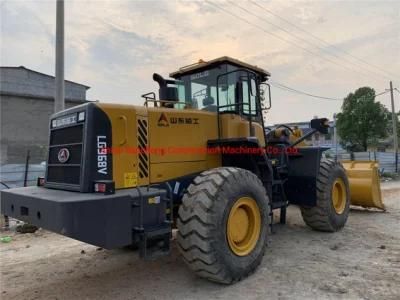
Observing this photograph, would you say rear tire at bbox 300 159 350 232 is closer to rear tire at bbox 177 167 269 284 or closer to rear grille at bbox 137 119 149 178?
rear tire at bbox 177 167 269 284

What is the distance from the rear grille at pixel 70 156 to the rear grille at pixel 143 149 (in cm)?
68

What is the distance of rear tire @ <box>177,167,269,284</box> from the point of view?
428 cm

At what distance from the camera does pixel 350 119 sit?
3697cm

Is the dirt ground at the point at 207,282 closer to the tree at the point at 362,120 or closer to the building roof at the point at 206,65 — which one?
the building roof at the point at 206,65

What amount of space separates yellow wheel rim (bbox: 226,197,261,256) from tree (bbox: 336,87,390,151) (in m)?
34.8

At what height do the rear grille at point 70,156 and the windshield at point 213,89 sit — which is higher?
the windshield at point 213,89

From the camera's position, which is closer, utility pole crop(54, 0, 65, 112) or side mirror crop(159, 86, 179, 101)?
side mirror crop(159, 86, 179, 101)

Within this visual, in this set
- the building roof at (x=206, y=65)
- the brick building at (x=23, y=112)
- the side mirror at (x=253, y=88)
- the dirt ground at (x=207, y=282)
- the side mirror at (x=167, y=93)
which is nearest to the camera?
the dirt ground at (x=207, y=282)

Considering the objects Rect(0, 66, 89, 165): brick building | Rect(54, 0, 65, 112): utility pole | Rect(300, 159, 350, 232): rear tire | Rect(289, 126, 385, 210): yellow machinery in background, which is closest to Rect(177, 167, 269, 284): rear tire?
Rect(300, 159, 350, 232): rear tire

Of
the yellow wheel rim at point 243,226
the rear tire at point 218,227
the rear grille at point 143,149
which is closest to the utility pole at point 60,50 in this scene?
the rear grille at point 143,149

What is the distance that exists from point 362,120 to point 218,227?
35748 mm

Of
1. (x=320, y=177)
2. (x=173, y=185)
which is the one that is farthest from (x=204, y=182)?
(x=320, y=177)

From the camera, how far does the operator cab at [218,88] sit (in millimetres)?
5742

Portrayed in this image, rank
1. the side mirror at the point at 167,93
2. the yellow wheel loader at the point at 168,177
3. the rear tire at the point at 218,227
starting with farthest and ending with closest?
the side mirror at the point at 167,93, the rear tire at the point at 218,227, the yellow wheel loader at the point at 168,177
